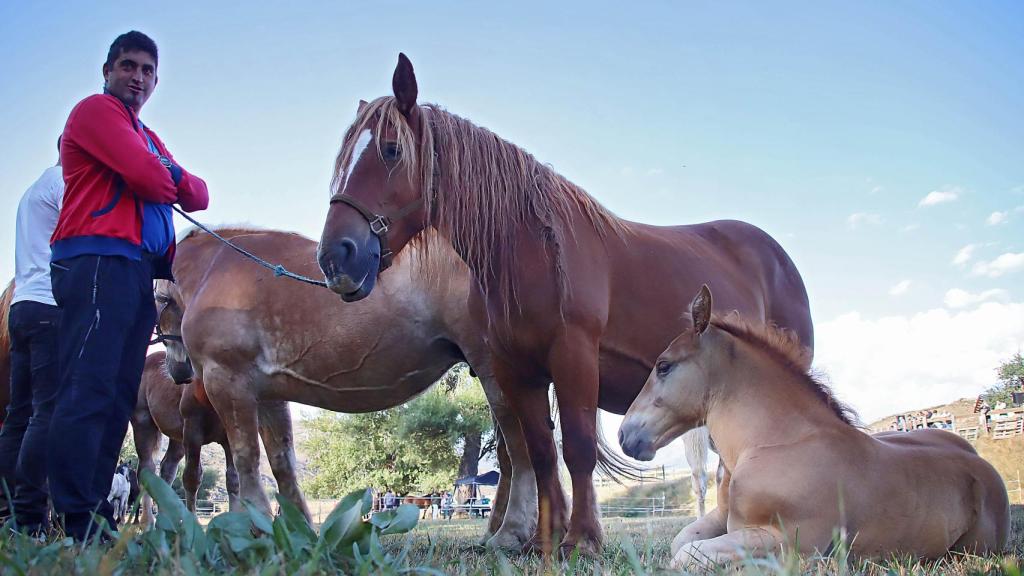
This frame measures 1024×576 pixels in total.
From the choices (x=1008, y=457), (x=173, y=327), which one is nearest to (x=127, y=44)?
(x=173, y=327)

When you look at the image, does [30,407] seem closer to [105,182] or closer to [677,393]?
[105,182]

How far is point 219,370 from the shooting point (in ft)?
17.4

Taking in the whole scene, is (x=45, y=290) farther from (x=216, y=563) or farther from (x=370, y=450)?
(x=370, y=450)

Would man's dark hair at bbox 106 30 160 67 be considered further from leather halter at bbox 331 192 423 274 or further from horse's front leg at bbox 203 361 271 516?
horse's front leg at bbox 203 361 271 516

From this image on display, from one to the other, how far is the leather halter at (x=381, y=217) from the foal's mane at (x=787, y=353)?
167cm

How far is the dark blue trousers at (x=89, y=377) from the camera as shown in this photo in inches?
117

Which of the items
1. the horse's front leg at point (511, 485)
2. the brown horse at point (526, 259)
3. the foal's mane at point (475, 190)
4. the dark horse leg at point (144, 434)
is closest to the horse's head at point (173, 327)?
the horse's front leg at point (511, 485)

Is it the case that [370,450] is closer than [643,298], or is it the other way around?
[643,298]

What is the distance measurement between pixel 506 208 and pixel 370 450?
27.1m

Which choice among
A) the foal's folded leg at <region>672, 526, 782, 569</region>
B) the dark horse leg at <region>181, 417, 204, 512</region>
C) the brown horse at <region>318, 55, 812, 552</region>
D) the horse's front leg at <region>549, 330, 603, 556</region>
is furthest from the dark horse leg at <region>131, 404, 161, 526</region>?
the foal's folded leg at <region>672, 526, 782, 569</region>

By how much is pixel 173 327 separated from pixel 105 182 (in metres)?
3.59

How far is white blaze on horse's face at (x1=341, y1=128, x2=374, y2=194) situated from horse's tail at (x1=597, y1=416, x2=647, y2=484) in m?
2.85

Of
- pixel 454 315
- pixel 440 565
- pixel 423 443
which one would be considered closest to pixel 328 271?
pixel 440 565

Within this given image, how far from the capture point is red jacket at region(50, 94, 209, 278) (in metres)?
3.15
